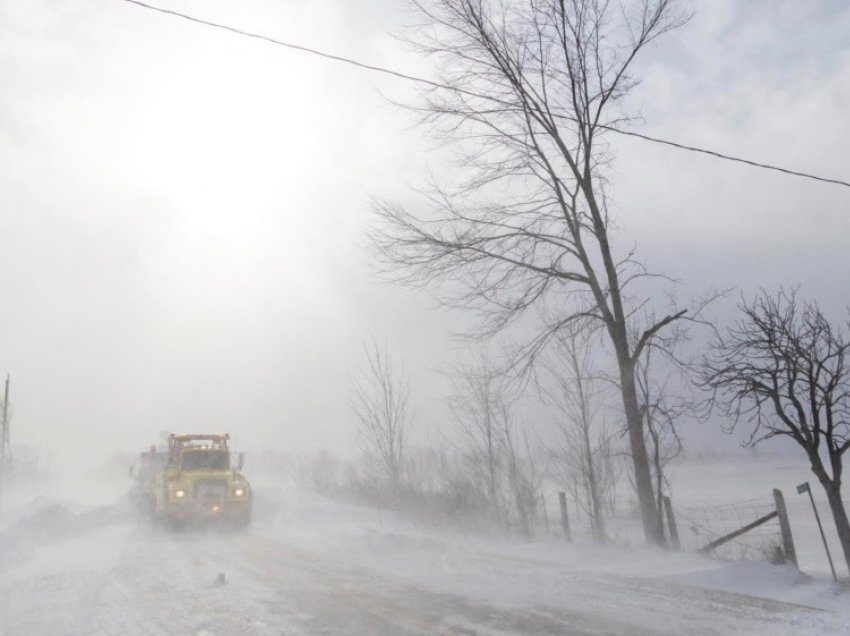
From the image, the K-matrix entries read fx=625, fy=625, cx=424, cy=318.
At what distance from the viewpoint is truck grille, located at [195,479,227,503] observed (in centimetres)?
1930

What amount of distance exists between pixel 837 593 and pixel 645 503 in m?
4.20

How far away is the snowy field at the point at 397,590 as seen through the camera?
6.34 meters

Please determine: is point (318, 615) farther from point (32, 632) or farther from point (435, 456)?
point (435, 456)

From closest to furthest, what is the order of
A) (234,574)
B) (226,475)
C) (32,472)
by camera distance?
(234,574)
(226,475)
(32,472)

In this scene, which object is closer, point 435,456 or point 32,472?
point 435,456

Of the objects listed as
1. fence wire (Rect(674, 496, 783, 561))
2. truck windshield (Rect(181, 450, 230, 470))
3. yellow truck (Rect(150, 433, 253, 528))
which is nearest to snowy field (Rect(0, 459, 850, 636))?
fence wire (Rect(674, 496, 783, 561))

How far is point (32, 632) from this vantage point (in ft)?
22.1

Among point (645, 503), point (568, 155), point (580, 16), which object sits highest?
point (580, 16)

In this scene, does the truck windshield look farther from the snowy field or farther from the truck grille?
the snowy field

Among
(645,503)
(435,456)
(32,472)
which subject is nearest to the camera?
(645,503)

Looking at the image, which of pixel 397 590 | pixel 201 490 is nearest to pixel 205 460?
pixel 201 490

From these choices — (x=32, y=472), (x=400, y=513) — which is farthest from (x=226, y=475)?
(x=32, y=472)

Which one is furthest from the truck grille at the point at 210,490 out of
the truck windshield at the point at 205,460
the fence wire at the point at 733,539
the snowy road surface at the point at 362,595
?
the fence wire at the point at 733,539

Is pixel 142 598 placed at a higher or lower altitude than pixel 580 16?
lower
